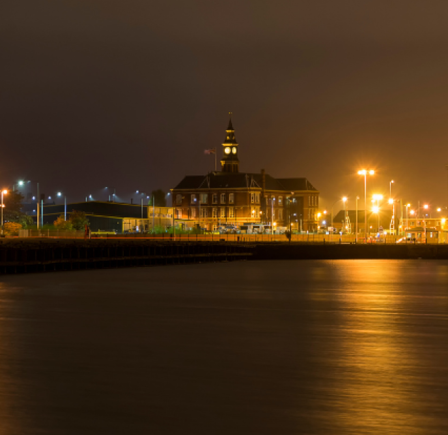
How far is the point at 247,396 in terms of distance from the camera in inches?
398

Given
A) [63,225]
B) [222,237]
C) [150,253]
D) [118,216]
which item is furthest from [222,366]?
[118,216]

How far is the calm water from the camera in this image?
890cm

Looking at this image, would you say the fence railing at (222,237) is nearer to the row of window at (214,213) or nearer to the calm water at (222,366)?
the row of window at (214,213)

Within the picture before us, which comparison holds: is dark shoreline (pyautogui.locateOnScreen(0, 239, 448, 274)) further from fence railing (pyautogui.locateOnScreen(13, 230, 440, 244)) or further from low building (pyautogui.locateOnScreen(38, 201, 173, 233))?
low building (pyautogui.locateOnScreen(38, 201, 173, 233))

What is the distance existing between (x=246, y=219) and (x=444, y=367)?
563ft

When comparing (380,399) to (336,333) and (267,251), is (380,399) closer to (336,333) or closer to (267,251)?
(336,333)

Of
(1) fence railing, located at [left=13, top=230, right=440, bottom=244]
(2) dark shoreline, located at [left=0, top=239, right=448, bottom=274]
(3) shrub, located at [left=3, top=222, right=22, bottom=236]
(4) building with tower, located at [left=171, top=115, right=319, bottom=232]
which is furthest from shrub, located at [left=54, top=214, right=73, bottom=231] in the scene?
(4) building with tower, located at [left=171, top=115, right=319, bottom=232]

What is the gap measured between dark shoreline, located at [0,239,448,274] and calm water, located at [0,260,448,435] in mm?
14965

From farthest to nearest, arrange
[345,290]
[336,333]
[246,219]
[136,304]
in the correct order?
[246,219] < [345,290] < [136,304] < [336,333]

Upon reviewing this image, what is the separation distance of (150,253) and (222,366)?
40097 millimetres

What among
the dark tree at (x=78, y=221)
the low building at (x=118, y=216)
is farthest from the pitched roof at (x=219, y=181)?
the dark tree at (x=78, y=221)

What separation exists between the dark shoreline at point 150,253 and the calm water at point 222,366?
15.0m

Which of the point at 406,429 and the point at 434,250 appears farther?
the point at 434,250

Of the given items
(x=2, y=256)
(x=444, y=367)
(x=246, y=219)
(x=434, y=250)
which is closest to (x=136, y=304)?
(x=444, y=367)
